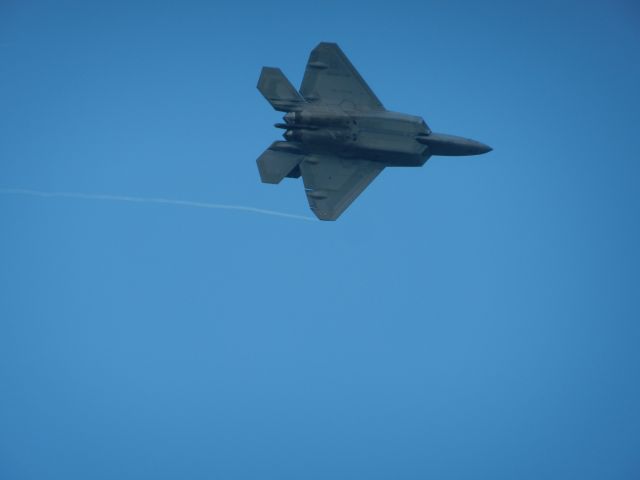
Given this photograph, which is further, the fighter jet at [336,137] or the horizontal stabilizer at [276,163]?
the horizontal stabilizer at [276,163]

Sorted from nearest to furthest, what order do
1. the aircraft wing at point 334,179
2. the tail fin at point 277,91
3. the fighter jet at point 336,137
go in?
the fighter jet at point 336,137
the aircraft wing at point 334,179
the tail fin at point 277,91

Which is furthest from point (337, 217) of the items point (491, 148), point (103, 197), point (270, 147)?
point (103, 197)

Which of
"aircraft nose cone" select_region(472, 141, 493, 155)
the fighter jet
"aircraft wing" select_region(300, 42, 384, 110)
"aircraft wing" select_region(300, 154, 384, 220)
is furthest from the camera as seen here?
"aircraft nose cone" select_region(472, 141, 493, 155)

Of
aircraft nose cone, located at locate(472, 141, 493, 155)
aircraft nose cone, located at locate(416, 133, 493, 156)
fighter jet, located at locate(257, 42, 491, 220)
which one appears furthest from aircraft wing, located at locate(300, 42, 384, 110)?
aircraft nose cone, located at locate(472, 141, 493, 155)

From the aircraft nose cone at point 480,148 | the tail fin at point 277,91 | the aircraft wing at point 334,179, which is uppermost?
the tail fin at point 277,91

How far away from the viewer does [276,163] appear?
42.8ft

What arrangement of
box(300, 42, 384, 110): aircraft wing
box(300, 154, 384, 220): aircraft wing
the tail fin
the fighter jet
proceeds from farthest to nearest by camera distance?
1. box(300, 42, 384, 110): aircraft wing
2. the tail fin
3. box(300, 154, 384, 220): aircraft wing
4. the fighter jet

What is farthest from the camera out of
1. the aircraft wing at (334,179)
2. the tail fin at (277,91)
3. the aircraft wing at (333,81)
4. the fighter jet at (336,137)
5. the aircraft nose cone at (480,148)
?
the aircraft nose cone at (480,148)

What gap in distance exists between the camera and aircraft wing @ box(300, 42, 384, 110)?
13.3 meters

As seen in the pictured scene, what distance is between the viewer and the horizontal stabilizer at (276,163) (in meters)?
13.0

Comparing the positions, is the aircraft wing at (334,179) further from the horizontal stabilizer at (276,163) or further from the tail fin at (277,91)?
the tail fin at (277,91)

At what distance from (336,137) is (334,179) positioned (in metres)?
1.01

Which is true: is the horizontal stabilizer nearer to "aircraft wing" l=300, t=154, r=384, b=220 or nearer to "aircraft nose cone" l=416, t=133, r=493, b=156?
"aircraft wing" l=300, t=154, r=384, b=220

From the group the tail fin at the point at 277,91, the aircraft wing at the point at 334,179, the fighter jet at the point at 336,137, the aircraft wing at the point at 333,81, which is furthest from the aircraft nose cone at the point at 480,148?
the tail fin at the point at 277,91
